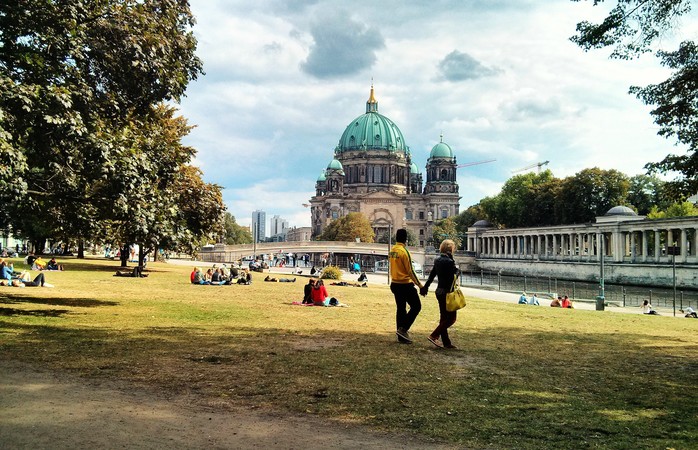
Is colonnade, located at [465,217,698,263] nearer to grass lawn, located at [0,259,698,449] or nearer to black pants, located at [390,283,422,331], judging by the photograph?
grass lawn, located at [0,259,698,449]

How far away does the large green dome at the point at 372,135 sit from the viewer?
170500 millimetres

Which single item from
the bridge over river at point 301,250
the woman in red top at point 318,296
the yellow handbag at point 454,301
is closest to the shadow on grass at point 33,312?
the woman in red top at point 318,296

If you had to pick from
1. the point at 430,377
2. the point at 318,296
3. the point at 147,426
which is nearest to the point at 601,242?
the point at 318,296

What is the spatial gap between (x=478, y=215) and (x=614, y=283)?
5935cm

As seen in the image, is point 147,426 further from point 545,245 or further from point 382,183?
point 382,183

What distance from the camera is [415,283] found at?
10391 millimetres

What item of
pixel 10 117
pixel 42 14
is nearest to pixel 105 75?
pixel 42 14

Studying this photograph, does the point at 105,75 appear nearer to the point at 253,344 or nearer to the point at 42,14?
the point at 42,14

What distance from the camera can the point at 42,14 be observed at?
12688 millimetres

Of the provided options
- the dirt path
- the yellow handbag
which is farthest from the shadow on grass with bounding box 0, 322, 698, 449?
the yellow handbag

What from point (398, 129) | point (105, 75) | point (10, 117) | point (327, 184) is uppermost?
point (398, 129)

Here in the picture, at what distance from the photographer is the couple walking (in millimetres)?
10117

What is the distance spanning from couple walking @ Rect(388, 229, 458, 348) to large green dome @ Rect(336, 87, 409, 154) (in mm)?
160485

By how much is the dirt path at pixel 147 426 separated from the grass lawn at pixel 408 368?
0.37 meters
